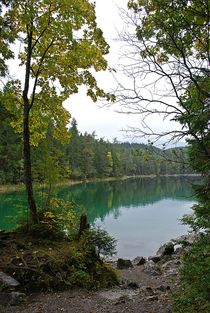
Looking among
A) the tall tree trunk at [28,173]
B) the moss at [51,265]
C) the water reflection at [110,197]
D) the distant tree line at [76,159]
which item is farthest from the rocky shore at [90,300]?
the water reflection at [110,197]

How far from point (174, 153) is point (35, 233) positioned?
5.00 m

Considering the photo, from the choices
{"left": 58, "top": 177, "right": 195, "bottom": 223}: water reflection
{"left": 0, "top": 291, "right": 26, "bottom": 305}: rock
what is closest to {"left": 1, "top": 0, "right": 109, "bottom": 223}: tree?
{"left": 0, "top": 291, "right": 26, "bottom": 305}: rock

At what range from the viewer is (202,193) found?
20.6 ft

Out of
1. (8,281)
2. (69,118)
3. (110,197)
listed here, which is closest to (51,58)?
(69,118)

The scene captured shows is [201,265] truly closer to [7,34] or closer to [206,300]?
[206,300]

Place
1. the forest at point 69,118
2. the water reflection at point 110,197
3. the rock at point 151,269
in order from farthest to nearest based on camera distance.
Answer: the water reflection at point 110,197 < the rock at point 151,269 < the forest at point 69,118

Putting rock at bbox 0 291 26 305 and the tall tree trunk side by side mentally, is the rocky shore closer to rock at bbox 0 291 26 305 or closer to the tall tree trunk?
rock at bbox 0 291 26 305

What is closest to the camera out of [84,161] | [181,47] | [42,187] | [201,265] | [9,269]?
[201,265]

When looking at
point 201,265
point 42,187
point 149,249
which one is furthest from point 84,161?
point 201,265

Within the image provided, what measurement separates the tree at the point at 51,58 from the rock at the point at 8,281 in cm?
244

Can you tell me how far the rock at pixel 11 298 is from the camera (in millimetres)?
6707

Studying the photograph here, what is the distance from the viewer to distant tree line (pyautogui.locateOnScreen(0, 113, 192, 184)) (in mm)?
6633

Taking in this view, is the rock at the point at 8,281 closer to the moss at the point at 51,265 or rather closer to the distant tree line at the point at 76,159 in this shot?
the moss at the point at 51,265

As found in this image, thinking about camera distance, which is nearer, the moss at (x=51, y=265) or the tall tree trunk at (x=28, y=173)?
the moss at (x=51, y=265)
